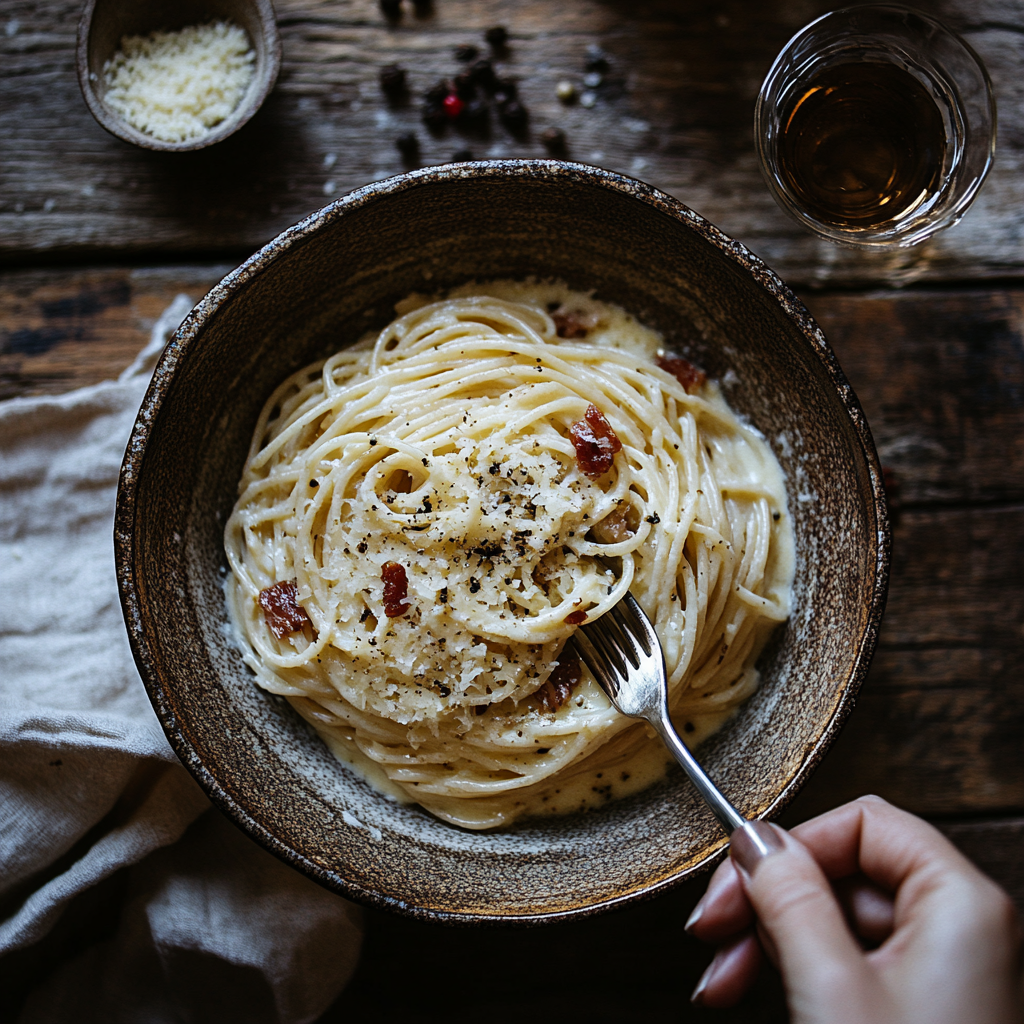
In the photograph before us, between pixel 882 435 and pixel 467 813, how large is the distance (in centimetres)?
204

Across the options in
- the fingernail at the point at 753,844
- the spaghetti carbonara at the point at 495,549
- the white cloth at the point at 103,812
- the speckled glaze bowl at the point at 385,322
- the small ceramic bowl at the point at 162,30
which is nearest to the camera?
the fingernail at the point at 753,844

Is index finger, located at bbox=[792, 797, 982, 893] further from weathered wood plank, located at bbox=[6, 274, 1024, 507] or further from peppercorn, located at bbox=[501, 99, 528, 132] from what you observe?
peppercorn, located at bbox=[501, 99, 528, 132]

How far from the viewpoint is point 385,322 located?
9.87 feet

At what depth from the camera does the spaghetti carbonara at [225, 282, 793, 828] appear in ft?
8.22

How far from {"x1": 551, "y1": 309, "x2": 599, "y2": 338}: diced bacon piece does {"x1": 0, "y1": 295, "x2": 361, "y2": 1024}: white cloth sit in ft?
4.65

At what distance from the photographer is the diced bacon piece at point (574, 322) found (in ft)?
9.68

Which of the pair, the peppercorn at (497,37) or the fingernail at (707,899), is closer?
the fingernail at (707,899)

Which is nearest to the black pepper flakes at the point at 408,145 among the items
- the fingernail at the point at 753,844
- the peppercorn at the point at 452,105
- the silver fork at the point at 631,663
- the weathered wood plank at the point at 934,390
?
the peppercorn at the point at 452,105

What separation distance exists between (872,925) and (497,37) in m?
3.18

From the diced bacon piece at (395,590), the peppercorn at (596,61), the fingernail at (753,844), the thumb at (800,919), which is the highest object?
the peppercorn at (596,61)

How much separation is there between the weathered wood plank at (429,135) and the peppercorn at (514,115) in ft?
0.13

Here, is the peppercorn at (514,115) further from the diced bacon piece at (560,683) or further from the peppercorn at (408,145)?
the diced bacon piece at (560,683)

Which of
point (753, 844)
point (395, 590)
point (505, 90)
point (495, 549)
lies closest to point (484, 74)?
point (505, 90)

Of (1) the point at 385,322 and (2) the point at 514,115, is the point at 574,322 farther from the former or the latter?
(2) the point at 514,115
